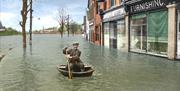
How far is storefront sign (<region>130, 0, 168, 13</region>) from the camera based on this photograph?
24.4 metres

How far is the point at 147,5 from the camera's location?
27047mm

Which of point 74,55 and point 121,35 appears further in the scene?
point 121,35

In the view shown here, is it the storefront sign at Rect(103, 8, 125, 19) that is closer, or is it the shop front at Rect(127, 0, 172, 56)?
the shop front at Rect(127, 0, 172, 56)

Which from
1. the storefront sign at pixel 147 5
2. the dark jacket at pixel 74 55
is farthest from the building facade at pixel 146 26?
the dark jacket at pixel 74 55

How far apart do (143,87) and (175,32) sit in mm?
10518

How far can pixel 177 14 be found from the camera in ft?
73.5

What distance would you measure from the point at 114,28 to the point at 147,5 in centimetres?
1283

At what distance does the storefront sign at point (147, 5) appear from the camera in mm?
24406

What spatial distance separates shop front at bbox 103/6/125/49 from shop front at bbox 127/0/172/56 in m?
3.29

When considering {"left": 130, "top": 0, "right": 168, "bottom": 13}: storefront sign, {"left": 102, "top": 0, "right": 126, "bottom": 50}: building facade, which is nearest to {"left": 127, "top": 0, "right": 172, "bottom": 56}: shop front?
{"left": 130, "top": 0, "right": 168, "bottom": 13}: storefront sign

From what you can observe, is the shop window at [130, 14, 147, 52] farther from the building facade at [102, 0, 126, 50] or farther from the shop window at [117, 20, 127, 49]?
the building facade at [102, 0, 126, 50]

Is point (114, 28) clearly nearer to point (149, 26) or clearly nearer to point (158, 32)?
point (149, 26)

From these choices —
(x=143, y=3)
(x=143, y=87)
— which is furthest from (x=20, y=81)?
(x=143, y=3)

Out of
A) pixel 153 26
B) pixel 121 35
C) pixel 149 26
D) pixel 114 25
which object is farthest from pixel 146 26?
pixel 114 25
